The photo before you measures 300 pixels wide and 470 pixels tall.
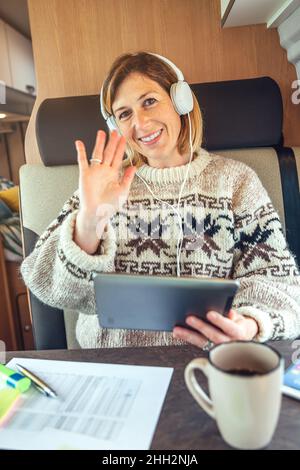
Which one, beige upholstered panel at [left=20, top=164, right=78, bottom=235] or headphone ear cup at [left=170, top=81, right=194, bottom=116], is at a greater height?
headphone ear cup at [left=170, top=81, right=194, bottom=116]

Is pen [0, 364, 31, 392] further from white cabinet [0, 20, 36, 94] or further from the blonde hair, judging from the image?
white cabinet [0, 20, 36, 94]

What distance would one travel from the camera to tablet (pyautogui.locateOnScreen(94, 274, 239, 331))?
1.78ft

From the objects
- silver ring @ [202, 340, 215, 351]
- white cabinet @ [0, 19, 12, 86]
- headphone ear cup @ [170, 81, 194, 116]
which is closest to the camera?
silver ring @ [202, 340, 215, 351]

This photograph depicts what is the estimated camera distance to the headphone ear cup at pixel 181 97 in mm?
932

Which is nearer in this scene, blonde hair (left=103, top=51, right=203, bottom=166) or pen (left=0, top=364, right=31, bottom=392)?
pen (left=0, top=364, right=31, bottom=392)

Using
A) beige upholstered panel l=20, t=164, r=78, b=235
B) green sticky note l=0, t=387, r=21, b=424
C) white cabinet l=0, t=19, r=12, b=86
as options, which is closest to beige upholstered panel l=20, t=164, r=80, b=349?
beige upholstered panel l=20, t=164, r=78, b=235

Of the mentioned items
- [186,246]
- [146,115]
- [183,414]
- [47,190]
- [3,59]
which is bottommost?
[183,414]

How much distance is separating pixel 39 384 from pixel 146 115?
63 centimetres

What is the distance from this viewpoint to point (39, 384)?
562 millimetres

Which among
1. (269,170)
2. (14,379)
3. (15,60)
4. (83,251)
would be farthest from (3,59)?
(14,379)

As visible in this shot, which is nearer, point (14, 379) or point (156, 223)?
point (14, 379)

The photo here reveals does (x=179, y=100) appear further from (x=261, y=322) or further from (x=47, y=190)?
(x=261, y=322)

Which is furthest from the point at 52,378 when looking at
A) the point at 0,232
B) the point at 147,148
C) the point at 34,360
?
the point at 0,232

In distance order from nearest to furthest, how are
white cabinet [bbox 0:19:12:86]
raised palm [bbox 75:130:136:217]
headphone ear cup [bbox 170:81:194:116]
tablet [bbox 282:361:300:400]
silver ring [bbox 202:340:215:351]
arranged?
1. tablet [bbox 282:361:300:400]
2. silver ring [bbox 202:340:215:351]
3. raised palm [bbox 75:130:136:217]
4. headphone ear cup [bbox 170:81:194:116]
5. white cabinet [bbox 0:19:12:86]
